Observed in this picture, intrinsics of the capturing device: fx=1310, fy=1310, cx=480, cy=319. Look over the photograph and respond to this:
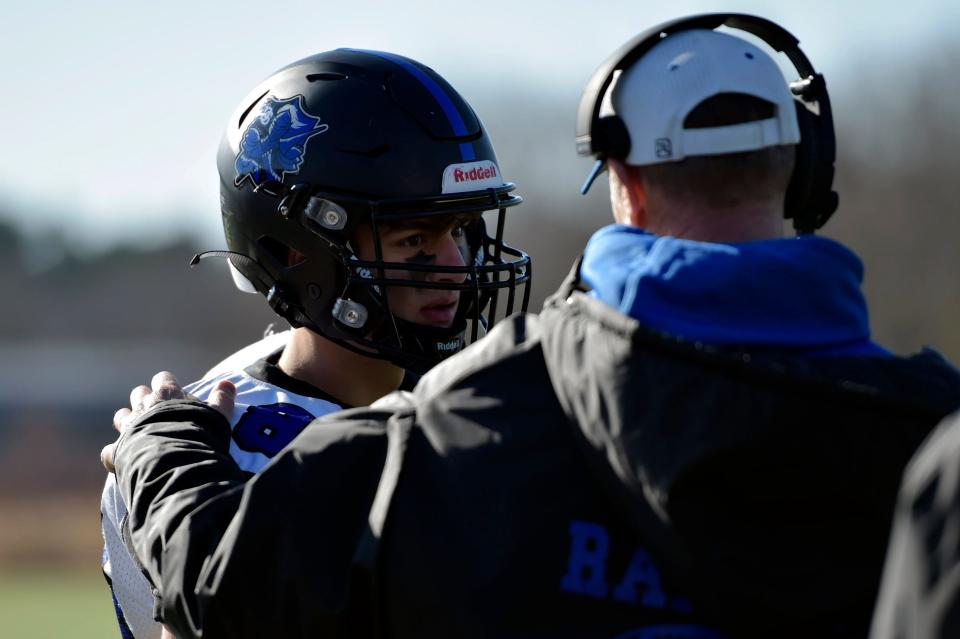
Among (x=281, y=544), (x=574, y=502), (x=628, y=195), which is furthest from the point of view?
(x=628, y=195)

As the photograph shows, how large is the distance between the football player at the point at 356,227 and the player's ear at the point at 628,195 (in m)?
1.11

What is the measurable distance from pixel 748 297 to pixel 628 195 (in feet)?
1.19

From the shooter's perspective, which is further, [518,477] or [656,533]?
[518,477]

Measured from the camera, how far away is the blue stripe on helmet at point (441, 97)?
3541mm

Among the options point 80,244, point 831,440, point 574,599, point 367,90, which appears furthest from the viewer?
point 80,244

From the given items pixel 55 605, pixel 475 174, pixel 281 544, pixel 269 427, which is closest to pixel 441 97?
pixel 475 174

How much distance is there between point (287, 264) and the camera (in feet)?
11.8

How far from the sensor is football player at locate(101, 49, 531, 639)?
336 centimetres

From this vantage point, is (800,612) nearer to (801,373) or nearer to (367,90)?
(801,373)

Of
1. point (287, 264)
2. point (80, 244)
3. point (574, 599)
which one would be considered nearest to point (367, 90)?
point (287, 264)

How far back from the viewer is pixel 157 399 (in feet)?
9.30

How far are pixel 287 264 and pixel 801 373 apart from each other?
79.5 inches

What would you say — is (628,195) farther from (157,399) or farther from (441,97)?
(441,97)

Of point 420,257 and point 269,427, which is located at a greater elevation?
point 420,257
